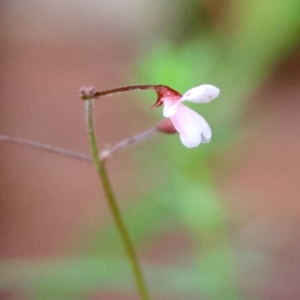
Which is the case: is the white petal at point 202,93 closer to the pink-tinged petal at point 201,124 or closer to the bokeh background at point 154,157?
the pink-tinged petal at point 201,124

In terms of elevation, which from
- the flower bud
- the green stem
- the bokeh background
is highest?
the bokeh background

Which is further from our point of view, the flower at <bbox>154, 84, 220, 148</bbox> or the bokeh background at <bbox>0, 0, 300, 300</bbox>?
the bokeh background at <bbox>0, 0, 300, 300</bbox>

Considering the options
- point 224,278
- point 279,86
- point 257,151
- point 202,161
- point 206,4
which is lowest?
point 224,278

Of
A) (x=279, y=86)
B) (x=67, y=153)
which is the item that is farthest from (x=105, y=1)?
(x=67, y=153)

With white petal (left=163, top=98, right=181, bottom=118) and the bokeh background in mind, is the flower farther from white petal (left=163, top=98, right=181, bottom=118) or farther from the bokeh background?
the bokeh background

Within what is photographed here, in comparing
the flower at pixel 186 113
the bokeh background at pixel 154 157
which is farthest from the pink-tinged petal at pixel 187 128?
the bokeh background at pixel 154 157

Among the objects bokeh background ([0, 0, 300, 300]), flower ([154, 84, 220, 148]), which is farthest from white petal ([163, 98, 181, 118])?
bokeh background ([0, 0, 300, 300])

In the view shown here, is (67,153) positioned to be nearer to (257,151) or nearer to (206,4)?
(257,151)
